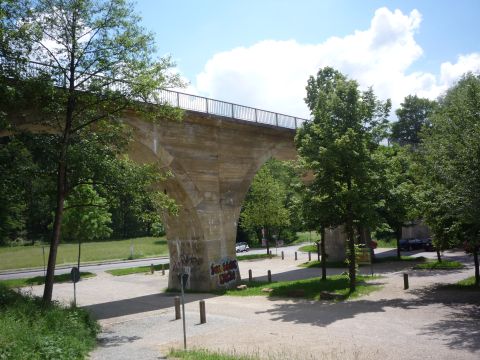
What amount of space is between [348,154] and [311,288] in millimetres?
6856

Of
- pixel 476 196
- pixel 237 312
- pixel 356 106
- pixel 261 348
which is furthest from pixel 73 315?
pixel 356 106

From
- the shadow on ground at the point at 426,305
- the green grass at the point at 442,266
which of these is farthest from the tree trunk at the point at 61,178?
the green grass at the point at 442,266

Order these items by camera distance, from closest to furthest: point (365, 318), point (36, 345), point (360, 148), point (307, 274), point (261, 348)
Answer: point (36, 345) → point (261, 348) → point (365, 318) → point (360, 148) → point (307, 274)

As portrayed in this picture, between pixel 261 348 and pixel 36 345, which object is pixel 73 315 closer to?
pixel 36 345

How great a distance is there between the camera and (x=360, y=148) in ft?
60.0

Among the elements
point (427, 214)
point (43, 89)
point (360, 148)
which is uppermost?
point (43, 89)

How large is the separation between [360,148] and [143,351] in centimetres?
1193

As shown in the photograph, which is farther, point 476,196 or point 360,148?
point 360,148

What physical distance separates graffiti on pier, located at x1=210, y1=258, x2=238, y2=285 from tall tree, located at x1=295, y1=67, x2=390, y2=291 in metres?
6.22

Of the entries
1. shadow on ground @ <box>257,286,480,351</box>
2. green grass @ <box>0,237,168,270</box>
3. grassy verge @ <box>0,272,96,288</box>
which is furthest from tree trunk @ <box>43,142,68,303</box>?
green grass @ <box>0,237,168,270</box>

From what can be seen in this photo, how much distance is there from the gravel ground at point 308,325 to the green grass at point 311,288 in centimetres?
85

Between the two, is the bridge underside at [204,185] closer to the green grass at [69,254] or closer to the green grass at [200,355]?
the green grass at [200,355]

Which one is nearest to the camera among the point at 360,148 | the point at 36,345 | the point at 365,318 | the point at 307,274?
the point at 36,345

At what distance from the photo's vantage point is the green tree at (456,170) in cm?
1313
